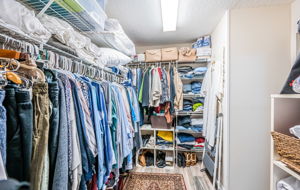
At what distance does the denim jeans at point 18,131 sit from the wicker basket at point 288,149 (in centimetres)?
131

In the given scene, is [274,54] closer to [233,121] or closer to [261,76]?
[261,76]

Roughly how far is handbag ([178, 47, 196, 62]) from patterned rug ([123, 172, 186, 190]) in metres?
1.78

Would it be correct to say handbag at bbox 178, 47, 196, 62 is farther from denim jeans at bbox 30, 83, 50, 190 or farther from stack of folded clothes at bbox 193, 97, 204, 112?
denim jeans at bbox 30, 83, 50, 190

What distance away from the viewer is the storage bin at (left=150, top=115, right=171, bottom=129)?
2.51 meters

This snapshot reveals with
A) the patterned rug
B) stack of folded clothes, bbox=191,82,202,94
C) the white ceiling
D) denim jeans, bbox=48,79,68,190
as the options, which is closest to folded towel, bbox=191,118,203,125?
stack of folded clothes, bbox=191,82,202,94

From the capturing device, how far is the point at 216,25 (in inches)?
80.4

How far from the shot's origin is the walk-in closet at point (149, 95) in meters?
0.65

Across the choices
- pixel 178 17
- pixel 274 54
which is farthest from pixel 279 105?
pixel 178 17

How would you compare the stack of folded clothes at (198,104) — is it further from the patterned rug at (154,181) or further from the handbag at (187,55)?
the patterned rug at (154,181)

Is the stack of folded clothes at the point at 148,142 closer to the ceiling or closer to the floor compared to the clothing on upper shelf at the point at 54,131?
closer to the floor

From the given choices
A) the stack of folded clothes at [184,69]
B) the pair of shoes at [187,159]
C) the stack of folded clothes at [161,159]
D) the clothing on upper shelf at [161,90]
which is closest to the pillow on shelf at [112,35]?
the clothing on upper shelf at [161,90]

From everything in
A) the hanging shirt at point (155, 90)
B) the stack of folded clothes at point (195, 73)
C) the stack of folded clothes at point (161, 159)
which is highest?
the stack of folded clothes at point (195, 73)

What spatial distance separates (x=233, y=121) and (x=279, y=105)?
56cm

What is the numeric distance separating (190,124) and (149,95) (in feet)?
2.81
